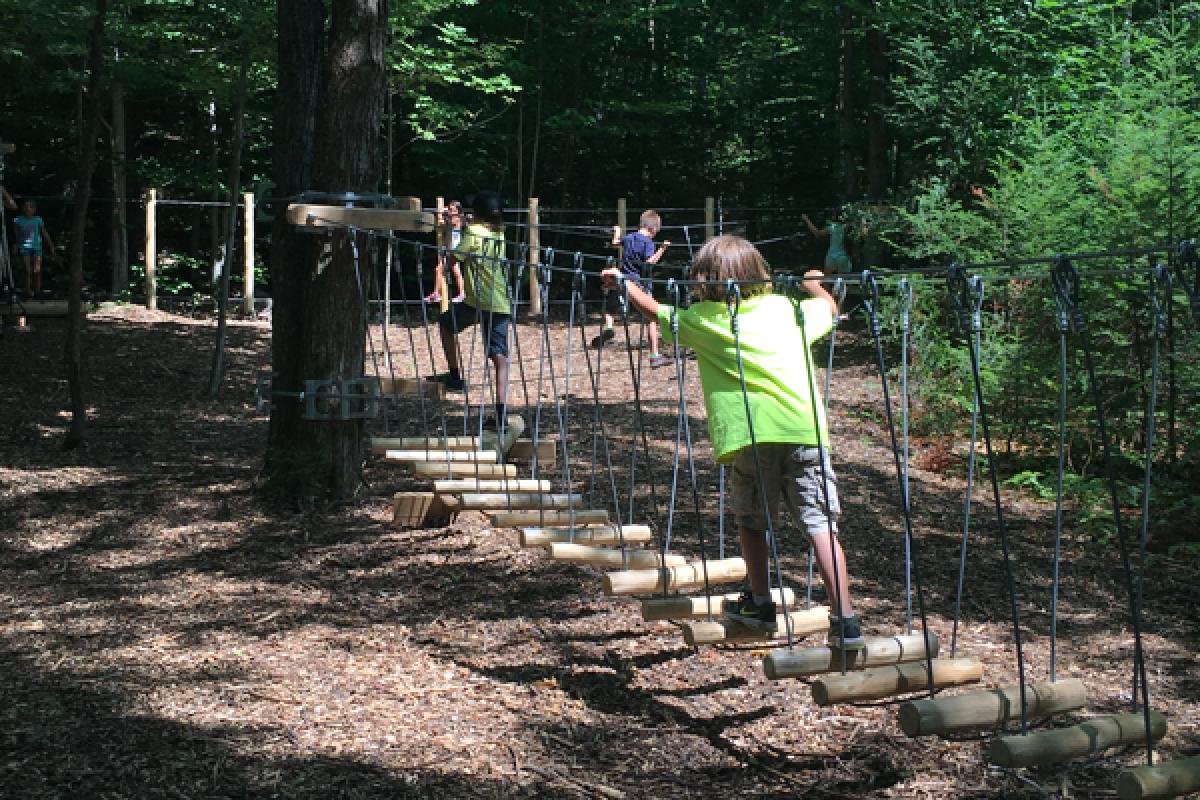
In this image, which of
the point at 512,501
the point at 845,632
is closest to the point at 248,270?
the point at 512,501

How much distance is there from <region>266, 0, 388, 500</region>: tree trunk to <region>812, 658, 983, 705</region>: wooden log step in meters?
A: 3.42

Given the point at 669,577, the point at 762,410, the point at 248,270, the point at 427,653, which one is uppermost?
the point at 248,270

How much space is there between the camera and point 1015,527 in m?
6.68

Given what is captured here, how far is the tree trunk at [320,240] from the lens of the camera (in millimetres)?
5660

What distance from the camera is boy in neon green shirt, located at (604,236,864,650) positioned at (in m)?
3.43

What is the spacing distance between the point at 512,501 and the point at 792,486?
61.2 inches

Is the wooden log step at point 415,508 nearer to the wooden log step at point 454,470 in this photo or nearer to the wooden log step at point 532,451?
the wooden log step at point 454,470

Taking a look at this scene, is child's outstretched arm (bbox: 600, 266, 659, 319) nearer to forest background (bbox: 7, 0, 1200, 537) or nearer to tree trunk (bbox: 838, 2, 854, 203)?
forest background (bbox: 7, 0, 1200, 537)

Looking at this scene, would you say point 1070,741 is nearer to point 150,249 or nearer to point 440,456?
point 440,456

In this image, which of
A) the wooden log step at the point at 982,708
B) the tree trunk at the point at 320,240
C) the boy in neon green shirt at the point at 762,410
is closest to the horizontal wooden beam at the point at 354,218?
the tree trunk at the point at 320,240

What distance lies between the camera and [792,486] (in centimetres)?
347

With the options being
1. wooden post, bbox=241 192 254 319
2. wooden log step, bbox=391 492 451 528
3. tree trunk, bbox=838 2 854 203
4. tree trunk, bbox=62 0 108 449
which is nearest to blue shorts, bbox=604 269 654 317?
wooden log step, bbox=391 492 451 528

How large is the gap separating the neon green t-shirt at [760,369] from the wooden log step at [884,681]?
27.0 inches

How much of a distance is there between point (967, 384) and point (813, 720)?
16.0ft
